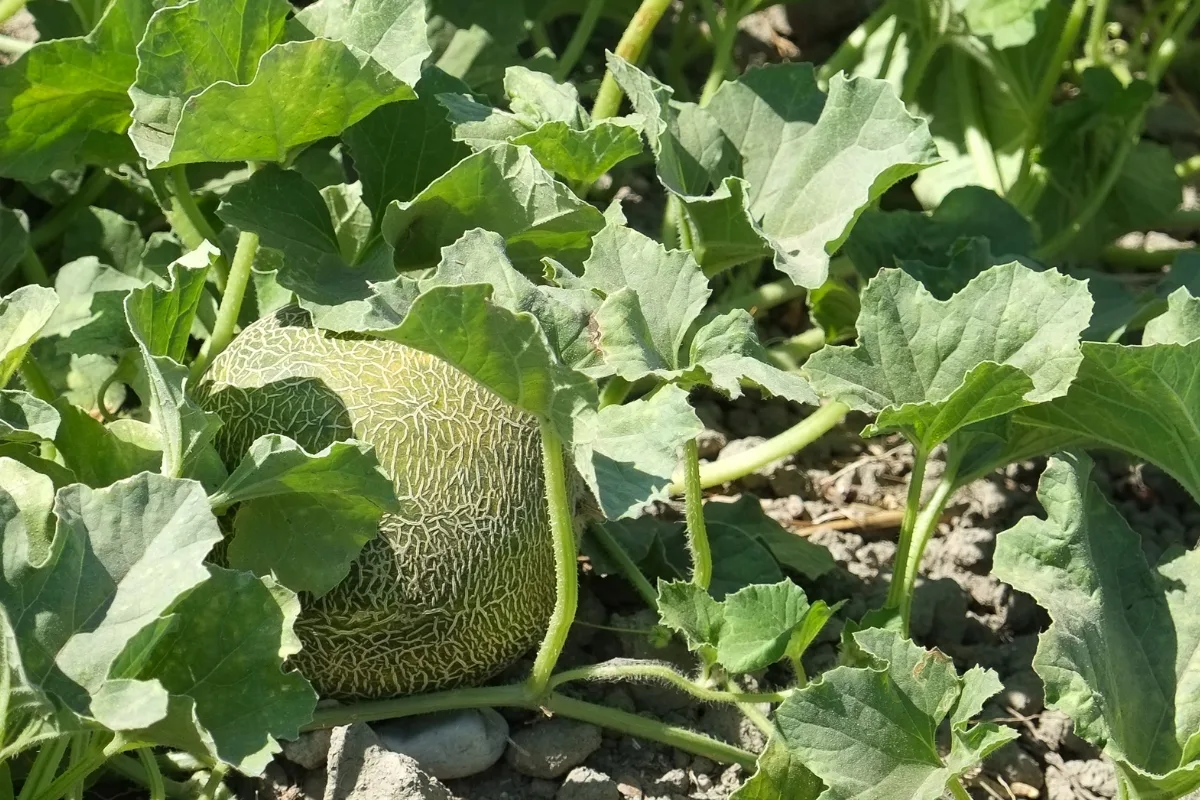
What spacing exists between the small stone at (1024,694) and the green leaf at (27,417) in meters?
1.48

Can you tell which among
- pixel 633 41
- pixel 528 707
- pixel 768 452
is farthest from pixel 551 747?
pixel 633 41

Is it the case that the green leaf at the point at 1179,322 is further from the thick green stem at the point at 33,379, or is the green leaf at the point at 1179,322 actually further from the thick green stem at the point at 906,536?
the thick green stem at the point at 33,379

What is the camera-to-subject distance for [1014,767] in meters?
2.16

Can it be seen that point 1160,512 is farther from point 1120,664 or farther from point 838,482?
point 1120,664

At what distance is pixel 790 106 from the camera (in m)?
2.29

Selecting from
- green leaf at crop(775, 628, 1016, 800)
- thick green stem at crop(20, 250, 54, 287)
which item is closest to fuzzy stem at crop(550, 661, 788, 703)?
green leaf at crop(775, 628, 1016, 800)

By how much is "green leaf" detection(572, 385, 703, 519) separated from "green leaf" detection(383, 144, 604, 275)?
41 centimetres

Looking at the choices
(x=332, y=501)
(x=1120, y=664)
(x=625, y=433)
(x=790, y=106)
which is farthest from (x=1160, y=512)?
(x=332, y=501)

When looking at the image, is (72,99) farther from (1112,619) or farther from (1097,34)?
(1097,34)

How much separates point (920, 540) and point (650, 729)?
0.48 metres

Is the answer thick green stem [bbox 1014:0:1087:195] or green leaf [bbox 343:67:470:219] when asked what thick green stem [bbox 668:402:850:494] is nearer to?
green leaf [bbox 343:67:470:219]

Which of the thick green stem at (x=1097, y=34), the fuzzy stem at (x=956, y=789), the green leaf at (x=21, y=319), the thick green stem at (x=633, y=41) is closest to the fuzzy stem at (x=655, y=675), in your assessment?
the fuzzy stem at (x=956, y=789)

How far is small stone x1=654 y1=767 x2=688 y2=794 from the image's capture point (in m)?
1.99

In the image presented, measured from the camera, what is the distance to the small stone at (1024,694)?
2254mm
